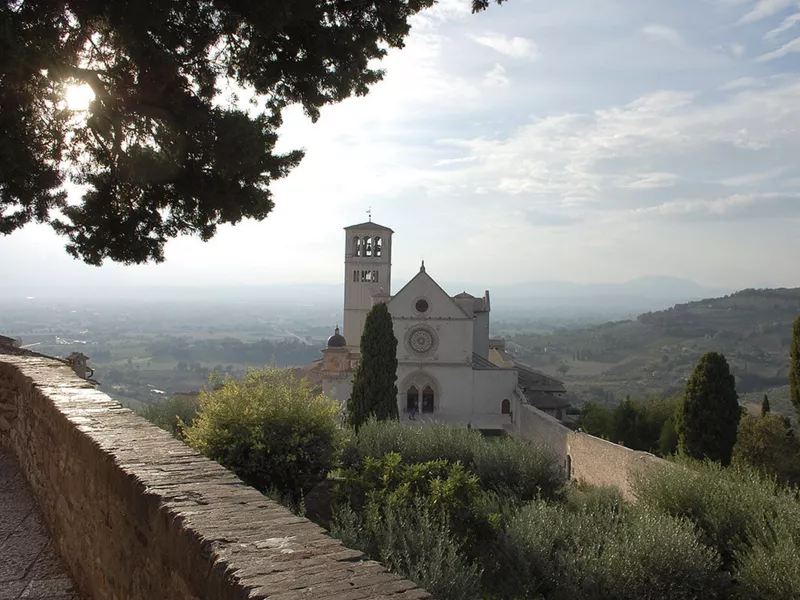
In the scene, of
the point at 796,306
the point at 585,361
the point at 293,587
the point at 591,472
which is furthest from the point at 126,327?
the point at 293,587

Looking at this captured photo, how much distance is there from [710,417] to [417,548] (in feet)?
44.7

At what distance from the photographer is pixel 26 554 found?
4664mm

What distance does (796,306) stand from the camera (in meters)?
112

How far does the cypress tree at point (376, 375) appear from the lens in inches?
866

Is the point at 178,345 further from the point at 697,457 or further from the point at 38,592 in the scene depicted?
the point at 38,592

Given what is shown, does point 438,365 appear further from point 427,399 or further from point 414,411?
point 414,411

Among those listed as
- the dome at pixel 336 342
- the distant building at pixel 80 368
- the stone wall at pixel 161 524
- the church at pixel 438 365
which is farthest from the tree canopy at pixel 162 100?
the dome at pixel 336 342

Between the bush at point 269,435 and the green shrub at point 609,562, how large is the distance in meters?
2.72

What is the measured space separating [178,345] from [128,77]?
119 meters

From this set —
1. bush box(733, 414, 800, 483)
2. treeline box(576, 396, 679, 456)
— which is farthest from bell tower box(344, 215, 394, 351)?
bush box(733, 414, 800, 483)

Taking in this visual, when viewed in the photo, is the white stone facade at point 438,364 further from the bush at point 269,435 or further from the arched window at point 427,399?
the bush at point 269,435

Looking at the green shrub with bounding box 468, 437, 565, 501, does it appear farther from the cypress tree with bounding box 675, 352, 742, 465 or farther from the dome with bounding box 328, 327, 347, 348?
the dome with bounding box 328, 327, 347, 348

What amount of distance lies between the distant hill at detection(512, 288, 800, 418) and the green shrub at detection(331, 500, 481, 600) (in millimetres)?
66273

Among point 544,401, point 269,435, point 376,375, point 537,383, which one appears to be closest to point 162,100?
point 269,435
